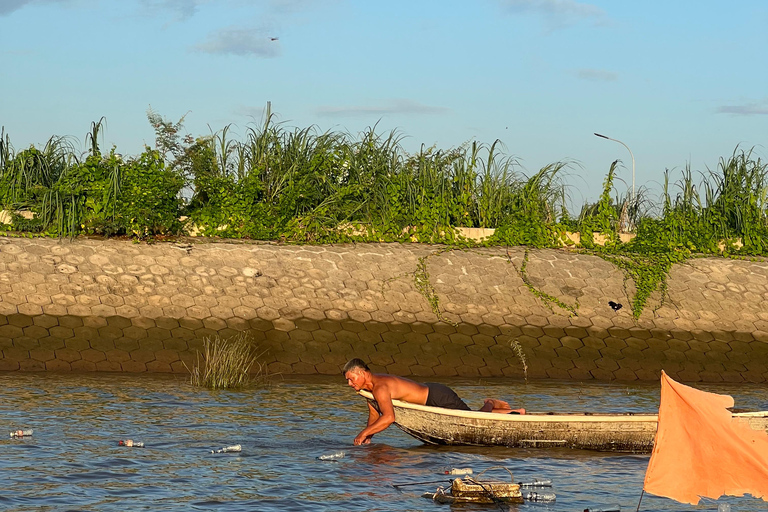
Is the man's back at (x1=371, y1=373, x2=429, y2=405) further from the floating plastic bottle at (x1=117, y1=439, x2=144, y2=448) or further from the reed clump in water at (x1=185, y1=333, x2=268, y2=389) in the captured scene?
the reed clump in water at (x1=185, y1=333, x2=268, y2=389)

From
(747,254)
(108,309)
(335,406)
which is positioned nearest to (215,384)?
(335,406)

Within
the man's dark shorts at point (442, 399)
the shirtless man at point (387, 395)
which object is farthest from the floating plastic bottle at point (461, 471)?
the man's dark shorts at point (442, 399)

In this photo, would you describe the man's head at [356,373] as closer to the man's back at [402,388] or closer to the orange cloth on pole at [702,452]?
the man's back at [402,388]

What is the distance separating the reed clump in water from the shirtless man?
14.9 ft

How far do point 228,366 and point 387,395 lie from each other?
17.0 ft

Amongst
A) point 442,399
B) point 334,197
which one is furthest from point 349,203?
point 442,399

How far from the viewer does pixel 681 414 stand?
24.8 feet

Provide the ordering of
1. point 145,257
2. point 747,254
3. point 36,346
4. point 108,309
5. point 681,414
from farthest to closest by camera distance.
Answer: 1. point 747,254
2. point 145,257
3. point 108,309
4. point 36,346
5. point 681,414

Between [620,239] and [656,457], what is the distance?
16.6 metres

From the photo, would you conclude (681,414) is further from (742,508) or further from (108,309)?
(108,309)

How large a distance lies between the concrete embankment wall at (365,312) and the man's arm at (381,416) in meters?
6.00

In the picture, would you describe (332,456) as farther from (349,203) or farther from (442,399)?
(349,203)

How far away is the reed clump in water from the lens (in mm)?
16516

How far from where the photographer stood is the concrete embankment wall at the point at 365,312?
722 inches
